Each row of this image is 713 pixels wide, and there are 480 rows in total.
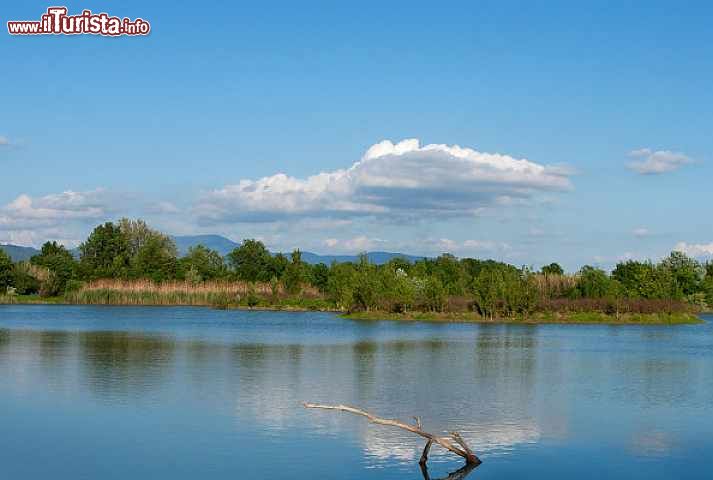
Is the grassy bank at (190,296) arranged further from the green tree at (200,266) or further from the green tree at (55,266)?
the green tree at (200,266)

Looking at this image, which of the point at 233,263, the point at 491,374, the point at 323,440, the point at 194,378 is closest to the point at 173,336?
the point at 194,378

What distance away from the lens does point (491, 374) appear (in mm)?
29344

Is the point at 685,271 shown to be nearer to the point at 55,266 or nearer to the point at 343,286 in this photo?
the point at 343,286

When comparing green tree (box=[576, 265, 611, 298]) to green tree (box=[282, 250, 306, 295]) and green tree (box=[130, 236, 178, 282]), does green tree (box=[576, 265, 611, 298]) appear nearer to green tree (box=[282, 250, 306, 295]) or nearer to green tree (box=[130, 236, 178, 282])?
green tree (box=[282, 250, 306, 295])

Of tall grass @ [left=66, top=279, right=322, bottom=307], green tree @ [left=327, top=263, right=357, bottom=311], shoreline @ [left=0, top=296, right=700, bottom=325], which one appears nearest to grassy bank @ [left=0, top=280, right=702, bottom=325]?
tall grass @ [left=66, top=279, right=322, bottom=307]

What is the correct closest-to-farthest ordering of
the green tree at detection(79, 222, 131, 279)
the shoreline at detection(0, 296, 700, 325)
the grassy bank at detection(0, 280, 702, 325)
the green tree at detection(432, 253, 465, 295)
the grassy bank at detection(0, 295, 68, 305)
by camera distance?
the shoreline at detection(0, 296, 700, 325)
the green tree at detection(432, 253, 465, 295)
the grassy bank at detection(0, 280, 702, 325)
the grassy bank at detection(0, 295, 68, 305)
the green tree at detection(79, 222, 131, 279)

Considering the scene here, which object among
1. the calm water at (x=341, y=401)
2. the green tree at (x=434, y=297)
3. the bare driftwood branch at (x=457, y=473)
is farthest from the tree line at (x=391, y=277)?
the bare driftwood branch at (x=457, y=473)

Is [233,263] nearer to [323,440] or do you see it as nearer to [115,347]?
[115,347]

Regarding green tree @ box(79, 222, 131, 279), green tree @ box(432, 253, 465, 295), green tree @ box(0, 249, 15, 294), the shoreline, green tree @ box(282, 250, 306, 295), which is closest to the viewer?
the shoreline

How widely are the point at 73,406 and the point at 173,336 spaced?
79.3 ft

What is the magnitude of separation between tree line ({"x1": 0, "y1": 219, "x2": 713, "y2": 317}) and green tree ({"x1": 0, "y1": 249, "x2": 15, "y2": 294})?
138 mm

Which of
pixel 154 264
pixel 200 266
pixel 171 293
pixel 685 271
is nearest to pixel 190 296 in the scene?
pixel 171 293

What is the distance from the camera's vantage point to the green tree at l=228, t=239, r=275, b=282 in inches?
4360

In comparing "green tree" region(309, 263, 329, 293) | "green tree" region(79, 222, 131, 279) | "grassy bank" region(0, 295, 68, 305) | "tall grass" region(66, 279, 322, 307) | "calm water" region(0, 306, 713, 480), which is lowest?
"calm water" region(0, 306, 713, 480)
